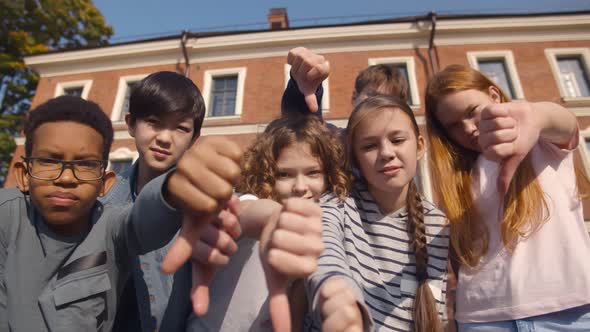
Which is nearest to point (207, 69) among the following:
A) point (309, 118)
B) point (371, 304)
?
point (309, 118)

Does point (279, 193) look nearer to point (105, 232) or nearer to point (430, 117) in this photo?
point (105, 232)

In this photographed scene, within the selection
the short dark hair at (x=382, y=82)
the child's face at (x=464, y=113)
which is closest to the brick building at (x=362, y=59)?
the short dark hair at (x=382, y=82)

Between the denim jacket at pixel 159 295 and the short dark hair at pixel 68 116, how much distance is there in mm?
534

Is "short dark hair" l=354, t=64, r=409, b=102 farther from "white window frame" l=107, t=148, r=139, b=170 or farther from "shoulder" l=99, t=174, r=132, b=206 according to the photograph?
"white window frame" l=107, t=148, r=139, b=170

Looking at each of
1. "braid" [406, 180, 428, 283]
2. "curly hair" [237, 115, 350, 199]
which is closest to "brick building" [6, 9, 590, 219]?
"curly hair" [237, 115, 350, 199]

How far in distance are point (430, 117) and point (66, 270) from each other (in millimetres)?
1955

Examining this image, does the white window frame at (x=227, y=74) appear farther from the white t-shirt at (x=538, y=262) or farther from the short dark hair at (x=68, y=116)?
the white t-shirt at (x=538, y=262)

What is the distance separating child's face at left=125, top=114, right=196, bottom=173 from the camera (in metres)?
1.69

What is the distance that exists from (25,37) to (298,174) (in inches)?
662

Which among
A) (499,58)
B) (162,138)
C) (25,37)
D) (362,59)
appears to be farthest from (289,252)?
(25,37)

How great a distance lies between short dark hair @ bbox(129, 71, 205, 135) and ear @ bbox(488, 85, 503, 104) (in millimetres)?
1737

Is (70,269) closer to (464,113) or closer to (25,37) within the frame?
(464,113)

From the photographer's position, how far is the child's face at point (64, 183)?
103cm

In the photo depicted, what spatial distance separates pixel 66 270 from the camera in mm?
1067
